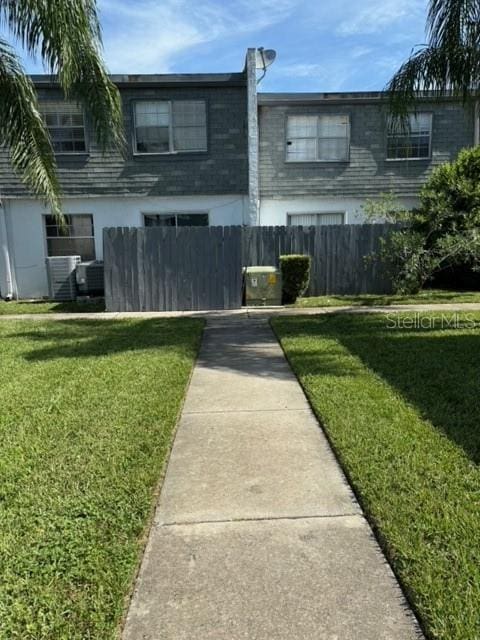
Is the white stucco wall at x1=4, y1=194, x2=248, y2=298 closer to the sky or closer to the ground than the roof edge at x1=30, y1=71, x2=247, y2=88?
closer to the ground

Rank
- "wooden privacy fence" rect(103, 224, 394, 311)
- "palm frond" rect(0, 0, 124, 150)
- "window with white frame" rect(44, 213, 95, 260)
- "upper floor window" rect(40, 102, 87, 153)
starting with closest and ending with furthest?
"palm frond" rect(0, 0, 124, 150) → "wooden privacy fence" rect(103, 224, 394, 311) → "upper floor window" rect(40, 102, 87, 153) → "window with white frame" rect(44, 213, 95, 260)

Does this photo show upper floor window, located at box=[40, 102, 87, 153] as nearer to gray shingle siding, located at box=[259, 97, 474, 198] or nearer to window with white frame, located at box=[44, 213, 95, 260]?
window with white frame, located at box=[44, 213, 95, 260]

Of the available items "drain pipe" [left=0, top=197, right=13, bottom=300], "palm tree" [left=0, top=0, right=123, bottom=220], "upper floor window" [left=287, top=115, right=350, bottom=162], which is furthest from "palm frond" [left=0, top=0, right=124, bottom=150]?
"upper floor window" [left=287, top=115, right=350, bottom=162]

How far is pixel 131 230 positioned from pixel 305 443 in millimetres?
8587

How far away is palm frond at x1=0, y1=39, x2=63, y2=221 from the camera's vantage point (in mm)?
9188

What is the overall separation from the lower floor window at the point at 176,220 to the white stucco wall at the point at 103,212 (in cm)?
16

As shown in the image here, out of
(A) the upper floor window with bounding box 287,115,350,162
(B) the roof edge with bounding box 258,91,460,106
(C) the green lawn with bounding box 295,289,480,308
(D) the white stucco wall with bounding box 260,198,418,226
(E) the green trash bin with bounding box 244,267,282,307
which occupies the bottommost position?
(C) the green lawn with bounding box 295,289,480,308

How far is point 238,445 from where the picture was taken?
413 centimetres

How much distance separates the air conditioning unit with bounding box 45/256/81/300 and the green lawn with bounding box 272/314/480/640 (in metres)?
7.91

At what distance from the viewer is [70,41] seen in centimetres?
837

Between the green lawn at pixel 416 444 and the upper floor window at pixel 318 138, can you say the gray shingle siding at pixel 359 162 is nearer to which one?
the upper floor window at pixel 318 138

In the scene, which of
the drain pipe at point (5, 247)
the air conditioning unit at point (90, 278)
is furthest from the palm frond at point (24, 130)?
the drain pipe at point (5, 247)

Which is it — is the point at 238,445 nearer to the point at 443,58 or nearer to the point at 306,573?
the point at 306,573

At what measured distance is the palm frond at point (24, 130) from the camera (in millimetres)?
9188
